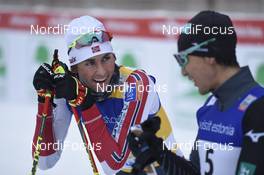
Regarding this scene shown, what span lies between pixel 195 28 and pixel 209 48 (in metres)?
0.09

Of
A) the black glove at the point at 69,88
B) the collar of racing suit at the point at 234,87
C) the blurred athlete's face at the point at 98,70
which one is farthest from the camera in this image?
the blurred athlete's face at the point at 98,70

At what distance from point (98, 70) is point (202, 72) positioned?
860 mm

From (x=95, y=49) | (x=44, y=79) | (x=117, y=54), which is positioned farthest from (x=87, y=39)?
(x=117, y=54)

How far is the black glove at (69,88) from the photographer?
2.54 meters

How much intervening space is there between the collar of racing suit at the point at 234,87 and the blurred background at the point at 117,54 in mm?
2932

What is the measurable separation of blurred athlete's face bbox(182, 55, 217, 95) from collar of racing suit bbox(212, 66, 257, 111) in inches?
1.4

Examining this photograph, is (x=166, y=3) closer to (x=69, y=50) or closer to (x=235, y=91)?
(x=69, y=50)

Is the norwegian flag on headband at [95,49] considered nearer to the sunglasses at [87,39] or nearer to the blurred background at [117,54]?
the sunglasses at [87,39]

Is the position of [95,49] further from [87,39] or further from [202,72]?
[202,72]

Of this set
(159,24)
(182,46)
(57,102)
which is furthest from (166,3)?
(182,46)

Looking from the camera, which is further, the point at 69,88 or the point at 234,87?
the point at 69,88

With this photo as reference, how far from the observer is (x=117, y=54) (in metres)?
6.13

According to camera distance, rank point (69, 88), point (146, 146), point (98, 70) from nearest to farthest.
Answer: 1. point (146, 146)
2. point (69, 88)
3. point (98, 70)

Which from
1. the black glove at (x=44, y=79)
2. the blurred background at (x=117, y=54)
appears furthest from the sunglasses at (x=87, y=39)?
the blurred background at (x=117, y=54)
